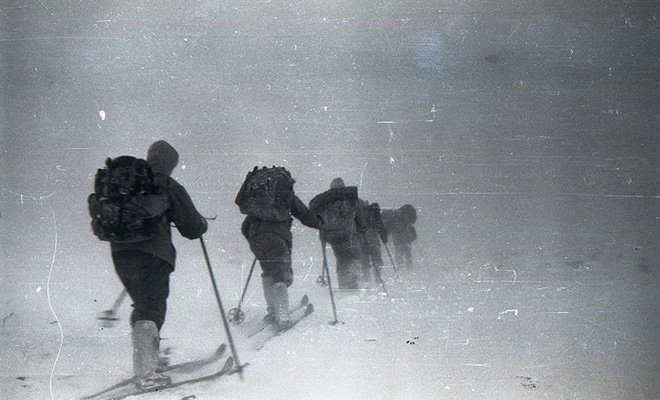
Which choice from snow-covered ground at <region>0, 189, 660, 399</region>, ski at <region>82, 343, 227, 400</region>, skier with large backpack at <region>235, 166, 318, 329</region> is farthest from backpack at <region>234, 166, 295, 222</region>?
ski at <region>82, 343, 227, 400</region>

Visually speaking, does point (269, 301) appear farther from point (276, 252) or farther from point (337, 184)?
point (337, 184)

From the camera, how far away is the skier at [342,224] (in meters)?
1.72

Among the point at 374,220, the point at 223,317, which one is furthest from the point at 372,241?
the point at 223,317

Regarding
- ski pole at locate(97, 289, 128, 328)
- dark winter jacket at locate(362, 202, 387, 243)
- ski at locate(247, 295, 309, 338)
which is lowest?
ski at locate(247, 295, 309, 338)

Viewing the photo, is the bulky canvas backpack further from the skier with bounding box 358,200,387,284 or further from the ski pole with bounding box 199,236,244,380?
the ski pole with bounding box 199,236,244,380

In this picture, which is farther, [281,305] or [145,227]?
[281,305]

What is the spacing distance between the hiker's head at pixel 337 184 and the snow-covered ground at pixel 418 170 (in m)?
0.02

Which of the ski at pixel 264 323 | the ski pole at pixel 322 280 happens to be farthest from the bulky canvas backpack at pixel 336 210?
the ski at pixel 264 323

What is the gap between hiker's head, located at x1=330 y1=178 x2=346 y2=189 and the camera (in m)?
1.72

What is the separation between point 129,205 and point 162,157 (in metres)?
0.20

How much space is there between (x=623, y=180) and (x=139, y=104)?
1.60 meters

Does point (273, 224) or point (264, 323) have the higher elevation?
point (273, 224)

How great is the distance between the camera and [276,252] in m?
1.73

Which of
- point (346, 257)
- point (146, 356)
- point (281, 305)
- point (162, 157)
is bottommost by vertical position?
point (146, 356)
